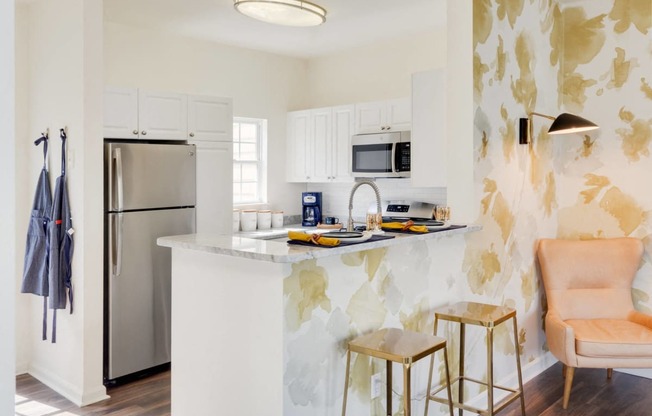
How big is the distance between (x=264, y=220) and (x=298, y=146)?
90cm

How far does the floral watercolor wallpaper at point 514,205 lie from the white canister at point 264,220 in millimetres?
2569

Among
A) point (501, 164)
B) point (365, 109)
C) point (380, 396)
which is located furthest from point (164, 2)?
point (380, 396)

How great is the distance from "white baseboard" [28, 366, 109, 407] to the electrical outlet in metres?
1.86

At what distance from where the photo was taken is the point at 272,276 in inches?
90.0

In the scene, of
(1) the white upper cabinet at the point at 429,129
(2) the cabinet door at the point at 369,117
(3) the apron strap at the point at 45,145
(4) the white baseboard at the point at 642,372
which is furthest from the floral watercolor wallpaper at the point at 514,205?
(3) the apron strap at the point at 45,145

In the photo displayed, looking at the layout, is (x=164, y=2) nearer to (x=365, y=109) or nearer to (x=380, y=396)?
(x=365, y=109)

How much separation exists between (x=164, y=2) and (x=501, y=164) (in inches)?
103

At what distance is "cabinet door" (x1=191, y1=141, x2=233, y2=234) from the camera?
4379 mm

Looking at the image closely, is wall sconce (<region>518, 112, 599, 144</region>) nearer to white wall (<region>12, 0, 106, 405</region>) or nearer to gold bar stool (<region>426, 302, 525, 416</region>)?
gold bar stool (<region>426, 302, 525, 416</region>)

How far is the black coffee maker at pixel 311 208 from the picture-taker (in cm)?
598

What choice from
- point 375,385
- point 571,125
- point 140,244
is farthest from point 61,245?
point 571,125

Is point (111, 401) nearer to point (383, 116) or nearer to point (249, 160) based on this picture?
point (249, 160)

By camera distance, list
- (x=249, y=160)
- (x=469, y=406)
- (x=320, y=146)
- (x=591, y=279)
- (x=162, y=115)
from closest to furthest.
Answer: (x=469, y=406)
(x=591, y=279)
(x=162, y=115)
(x=320, y=146)
(x=249, y=160)

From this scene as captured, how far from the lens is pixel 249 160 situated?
5832 millimetres
